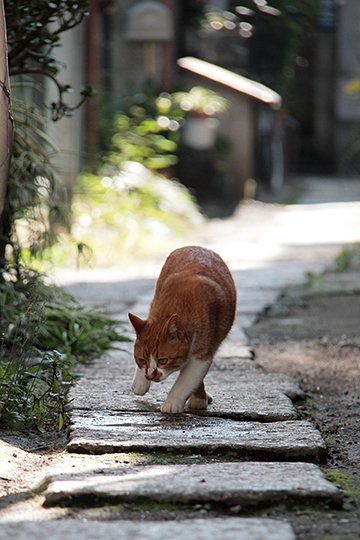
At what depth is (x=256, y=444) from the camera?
334 centimetres

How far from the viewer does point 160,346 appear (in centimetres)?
383

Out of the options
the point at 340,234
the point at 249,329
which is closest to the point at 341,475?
the point at 249,329

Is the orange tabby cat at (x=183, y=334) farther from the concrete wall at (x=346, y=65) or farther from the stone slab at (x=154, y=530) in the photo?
the concrete wall at (x=346, y=65)

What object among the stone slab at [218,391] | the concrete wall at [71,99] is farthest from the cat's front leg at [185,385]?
the concrete wall at [71,99]

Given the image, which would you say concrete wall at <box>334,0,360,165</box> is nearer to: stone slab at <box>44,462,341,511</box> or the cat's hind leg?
the cat's hind leg

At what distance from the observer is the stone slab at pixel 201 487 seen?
279 centimetres

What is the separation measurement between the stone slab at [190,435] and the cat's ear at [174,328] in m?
0.27

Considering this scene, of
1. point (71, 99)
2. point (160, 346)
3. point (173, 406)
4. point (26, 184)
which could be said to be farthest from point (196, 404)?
point (71, 99)

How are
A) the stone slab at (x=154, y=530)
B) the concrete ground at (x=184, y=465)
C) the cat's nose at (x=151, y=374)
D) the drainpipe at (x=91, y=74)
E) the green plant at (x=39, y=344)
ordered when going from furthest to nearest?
the drainpipe at (x=91, y=74), the cat's nose at (x=151, y=374), the green plant at (x=39, y=344), the concrete ground at (x=184, y=465), the stone slab at (x=154, y=530)

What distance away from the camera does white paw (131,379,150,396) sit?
13.1ft

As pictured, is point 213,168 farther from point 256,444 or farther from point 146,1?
point 256,444

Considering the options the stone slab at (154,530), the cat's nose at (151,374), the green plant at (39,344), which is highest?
the stone slab at (154,530)

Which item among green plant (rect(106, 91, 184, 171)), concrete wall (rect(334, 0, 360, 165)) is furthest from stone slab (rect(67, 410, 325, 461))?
concrete wall (rect(334, 0, 360, 165))

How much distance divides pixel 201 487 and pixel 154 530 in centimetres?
34
